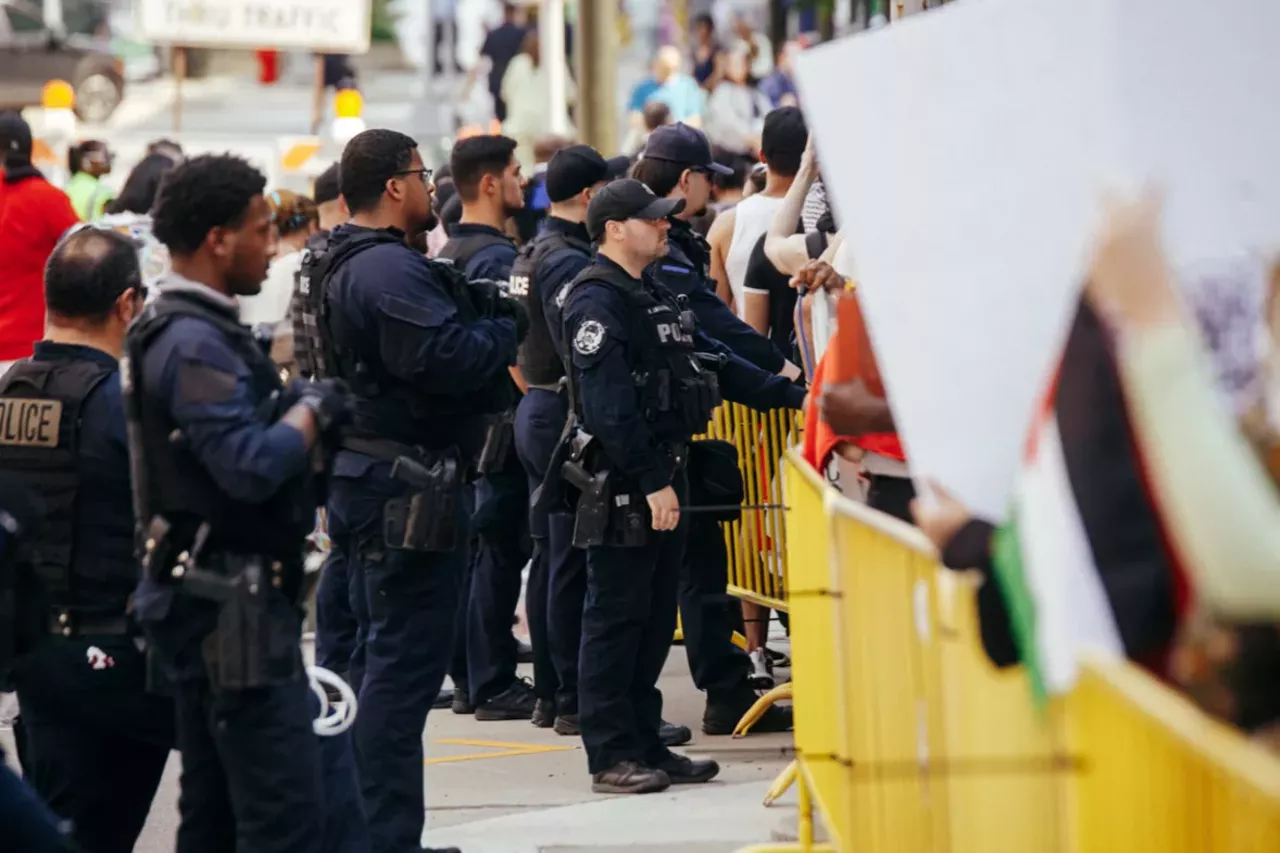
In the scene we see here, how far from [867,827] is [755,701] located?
12.9ft

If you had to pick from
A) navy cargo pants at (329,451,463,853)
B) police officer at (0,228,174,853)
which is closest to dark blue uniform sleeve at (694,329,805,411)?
navy cargo pants at (329,451,463,853)

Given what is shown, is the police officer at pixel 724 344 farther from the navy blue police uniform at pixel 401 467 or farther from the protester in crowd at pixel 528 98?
the protester in crowd at pixel 528 98

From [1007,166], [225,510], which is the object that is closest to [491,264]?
[225,510]

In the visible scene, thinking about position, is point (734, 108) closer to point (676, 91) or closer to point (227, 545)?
point (676, 91)

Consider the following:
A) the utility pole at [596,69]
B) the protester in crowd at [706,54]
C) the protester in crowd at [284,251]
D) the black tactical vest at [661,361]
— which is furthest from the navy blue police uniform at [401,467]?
the protester in crowd at [706,54]

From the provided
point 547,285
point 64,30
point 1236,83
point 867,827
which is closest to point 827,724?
point 867,827

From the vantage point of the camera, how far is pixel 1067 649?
3.11m

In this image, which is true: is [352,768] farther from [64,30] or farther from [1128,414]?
[64,30]

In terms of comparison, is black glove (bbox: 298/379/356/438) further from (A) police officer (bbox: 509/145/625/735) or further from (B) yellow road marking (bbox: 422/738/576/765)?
(B) yellow road marking (bbox: 422/738/576/765)

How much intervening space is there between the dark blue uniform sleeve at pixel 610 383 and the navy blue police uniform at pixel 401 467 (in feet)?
1.87

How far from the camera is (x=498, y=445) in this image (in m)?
8.86

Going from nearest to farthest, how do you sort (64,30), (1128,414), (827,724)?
(1128,414), (827,724), (64,30)

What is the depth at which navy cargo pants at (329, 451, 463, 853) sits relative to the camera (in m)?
6.29

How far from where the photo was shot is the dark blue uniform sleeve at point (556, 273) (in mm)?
7923
